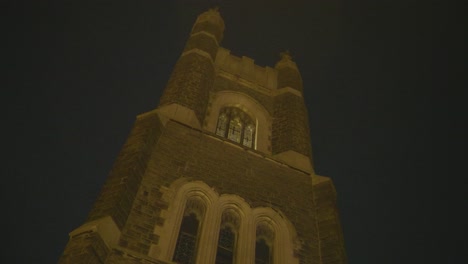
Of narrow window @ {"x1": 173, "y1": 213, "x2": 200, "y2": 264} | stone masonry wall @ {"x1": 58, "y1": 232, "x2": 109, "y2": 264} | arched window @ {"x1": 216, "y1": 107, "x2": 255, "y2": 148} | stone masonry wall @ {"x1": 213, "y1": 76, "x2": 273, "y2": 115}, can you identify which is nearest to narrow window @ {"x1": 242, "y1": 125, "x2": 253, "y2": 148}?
arched window @ {"x1": 216, "y1": 107, "x2": 255, "y2": 148}

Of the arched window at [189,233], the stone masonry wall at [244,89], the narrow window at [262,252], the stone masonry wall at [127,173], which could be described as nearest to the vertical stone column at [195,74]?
the stone masonry wall at [244,89]

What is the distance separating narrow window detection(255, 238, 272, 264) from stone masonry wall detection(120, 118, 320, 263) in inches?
30.9

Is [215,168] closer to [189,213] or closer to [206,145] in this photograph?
[206,145]

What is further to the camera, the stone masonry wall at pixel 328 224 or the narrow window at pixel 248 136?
the narrow window at pixel 248 136

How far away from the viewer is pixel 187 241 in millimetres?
11078

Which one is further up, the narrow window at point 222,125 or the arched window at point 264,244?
the narrow window at point 222,125

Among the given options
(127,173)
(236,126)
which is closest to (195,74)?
(236,126)

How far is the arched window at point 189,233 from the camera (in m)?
10.7

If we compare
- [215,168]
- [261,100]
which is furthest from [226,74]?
[215,168]

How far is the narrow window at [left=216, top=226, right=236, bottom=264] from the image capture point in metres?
11.1

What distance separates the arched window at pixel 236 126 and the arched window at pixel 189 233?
5.32m

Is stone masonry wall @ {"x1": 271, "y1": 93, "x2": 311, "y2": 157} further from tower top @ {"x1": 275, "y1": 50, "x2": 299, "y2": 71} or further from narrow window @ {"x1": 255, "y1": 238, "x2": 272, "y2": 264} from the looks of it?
narrow window @ {"x1": 255, "y1": 238, "x2": 272, "y2": 264}

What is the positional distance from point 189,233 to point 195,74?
7.85 meters

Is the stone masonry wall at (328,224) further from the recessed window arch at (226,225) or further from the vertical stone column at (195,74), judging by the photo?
the vertical stone column at (195,74)
